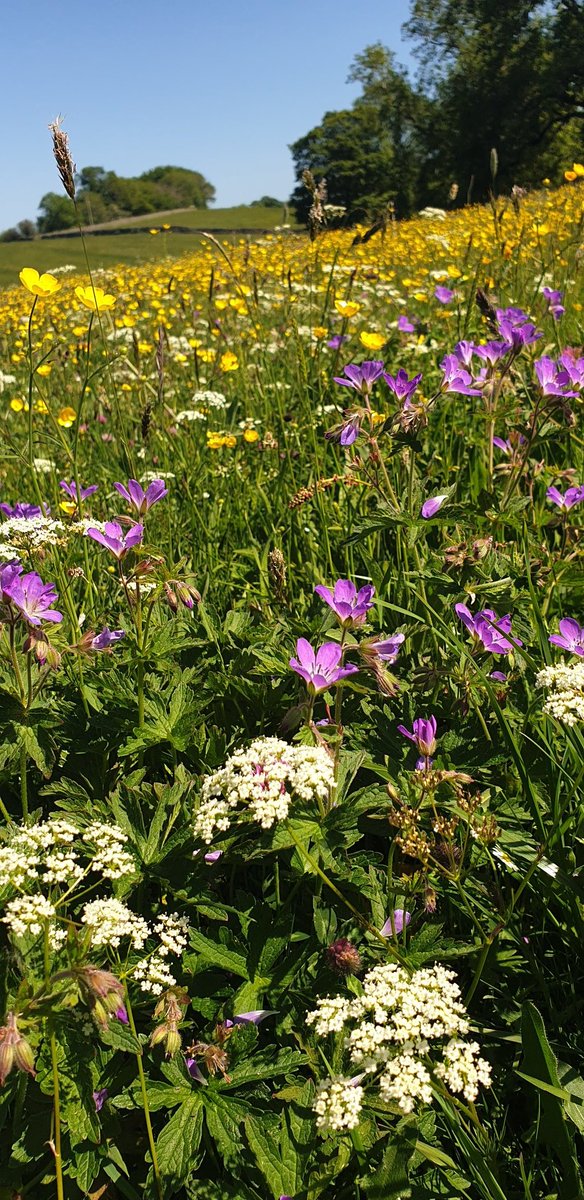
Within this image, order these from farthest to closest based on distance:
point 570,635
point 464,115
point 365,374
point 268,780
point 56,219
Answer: point 56,219 < point 464,115 < point 365,374 < point 570,635 < point 268,780

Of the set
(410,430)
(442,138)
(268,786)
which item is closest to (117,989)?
(268,786)

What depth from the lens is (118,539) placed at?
181 centimetres

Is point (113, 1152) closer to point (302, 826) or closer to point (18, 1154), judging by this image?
point (18, 1154)

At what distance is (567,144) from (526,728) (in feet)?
108

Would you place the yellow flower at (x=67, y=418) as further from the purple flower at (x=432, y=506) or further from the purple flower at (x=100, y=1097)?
the purple flower at (x=100, y=1097)

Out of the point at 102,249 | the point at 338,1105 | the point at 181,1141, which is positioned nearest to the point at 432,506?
the point at 338,1105

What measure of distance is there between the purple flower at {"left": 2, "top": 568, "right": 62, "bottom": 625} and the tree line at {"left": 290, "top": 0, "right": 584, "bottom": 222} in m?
27.8

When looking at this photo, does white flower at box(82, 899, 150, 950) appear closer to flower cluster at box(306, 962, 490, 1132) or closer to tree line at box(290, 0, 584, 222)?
flower cluster at box(306, 962, 490, 1132)

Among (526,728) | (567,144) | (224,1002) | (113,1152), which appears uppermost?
(567,144)

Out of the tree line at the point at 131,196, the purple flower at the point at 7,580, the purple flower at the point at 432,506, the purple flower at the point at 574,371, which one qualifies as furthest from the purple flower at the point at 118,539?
the tree line at the point at 131,196

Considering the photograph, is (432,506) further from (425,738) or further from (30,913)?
(30,913)

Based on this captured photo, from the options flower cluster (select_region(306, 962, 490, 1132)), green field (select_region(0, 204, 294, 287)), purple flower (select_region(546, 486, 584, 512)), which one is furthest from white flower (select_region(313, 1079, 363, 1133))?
green field (select_region(0, 204, 294, 287))

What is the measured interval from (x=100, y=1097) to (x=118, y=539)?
1.11 meters

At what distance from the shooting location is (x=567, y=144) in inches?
Result: 1113
